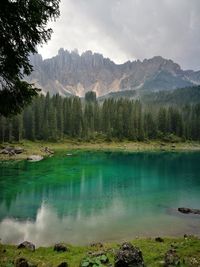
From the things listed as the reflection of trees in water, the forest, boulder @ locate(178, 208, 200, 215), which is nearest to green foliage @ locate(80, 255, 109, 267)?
the reflection of trees in water

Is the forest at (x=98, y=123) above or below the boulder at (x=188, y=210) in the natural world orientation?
above

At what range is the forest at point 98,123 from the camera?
5645 inches

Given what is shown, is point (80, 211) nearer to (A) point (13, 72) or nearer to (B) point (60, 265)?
(B) point (60, 265)

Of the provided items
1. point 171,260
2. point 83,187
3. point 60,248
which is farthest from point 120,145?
point 171,260

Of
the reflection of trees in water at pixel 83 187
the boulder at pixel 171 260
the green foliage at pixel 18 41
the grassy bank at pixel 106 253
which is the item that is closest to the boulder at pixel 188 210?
the reflection of trees in water at pixel 83 187

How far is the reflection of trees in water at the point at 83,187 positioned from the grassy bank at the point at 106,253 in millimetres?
13180

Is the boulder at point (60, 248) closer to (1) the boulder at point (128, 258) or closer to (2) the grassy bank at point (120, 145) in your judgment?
(1) the boulder at point (128, 258)

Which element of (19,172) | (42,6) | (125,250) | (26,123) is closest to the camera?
(42,6)

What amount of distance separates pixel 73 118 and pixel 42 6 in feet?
483

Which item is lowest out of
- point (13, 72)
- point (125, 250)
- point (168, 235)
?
point (168, 235)

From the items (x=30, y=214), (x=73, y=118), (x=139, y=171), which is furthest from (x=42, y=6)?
(x=73, y=118)

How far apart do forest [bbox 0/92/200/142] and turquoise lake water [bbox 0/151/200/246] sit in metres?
72.0

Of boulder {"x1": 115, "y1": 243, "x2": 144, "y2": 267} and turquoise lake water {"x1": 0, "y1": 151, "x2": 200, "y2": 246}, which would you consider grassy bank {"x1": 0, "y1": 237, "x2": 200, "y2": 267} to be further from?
turquoise lake water {"x1": 0, "y1": 151, "x2": 200, "y2": 246}

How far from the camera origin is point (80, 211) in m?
38.2
